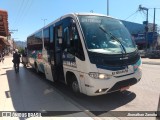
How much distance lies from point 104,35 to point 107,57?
896 millimetres

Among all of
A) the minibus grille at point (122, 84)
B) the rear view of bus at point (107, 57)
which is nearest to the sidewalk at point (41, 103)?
the rear view of bus at point (107, 57)

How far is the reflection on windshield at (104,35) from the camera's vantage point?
A: 6.16m

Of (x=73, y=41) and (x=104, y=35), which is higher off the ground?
(x=104, y=35)

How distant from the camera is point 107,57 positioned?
5902 mm

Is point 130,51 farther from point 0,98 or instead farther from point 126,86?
point 0,98

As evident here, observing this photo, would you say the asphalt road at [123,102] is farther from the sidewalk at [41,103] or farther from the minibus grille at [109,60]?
the minibus grille at [109,60]

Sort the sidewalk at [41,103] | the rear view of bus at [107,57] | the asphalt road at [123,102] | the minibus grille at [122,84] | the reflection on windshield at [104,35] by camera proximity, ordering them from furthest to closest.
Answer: the reflection on windshield at [104,35]
the minibus grille at [122,84]
the rear view of bus at [107,57]
the asphalt road at [123,102]
the sidewalk at [41,103]

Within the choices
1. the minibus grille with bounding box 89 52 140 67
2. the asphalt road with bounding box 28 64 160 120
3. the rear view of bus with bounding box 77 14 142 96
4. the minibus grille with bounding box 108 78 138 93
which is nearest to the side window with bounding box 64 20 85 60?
the rear view of bus with bounding box 77 14 142 96

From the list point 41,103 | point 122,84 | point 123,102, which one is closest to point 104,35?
point 122,84

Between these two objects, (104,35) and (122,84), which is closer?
(122,84)

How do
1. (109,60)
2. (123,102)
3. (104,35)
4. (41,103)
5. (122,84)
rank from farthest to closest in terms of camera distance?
(41,103)
(104,35)
(123,102)
(122,84)
(109,60)

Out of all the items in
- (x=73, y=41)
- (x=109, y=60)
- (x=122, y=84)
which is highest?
(x=73, y=41)

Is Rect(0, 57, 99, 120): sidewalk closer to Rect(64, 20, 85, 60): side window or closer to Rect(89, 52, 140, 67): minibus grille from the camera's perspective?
Rect(89, 52, 140, 67): minibus grille

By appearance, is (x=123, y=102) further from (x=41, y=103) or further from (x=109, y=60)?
(x=41, y=103)
